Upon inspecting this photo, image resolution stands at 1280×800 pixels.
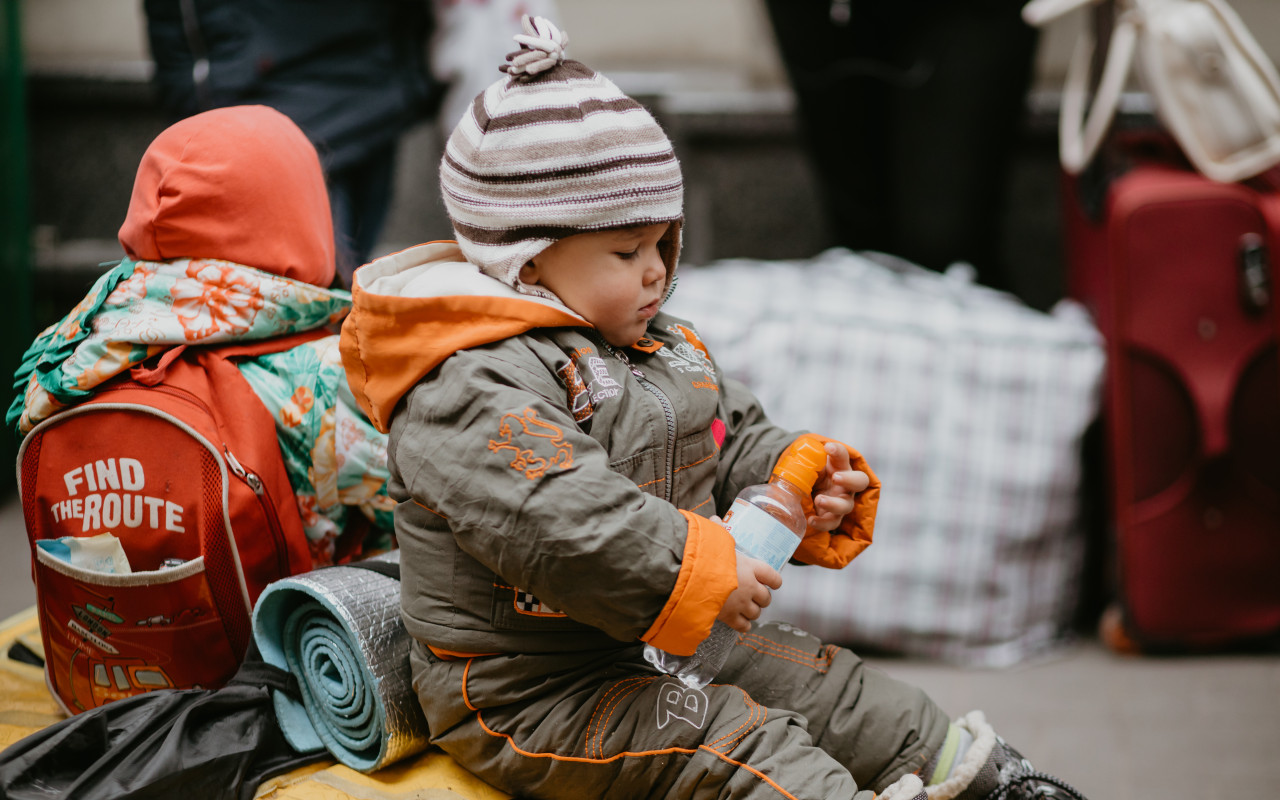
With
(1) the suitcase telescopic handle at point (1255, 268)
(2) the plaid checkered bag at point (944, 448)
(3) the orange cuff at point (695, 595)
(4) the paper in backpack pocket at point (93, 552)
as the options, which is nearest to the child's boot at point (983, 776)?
(3) the orange cuff at point (695, 595)

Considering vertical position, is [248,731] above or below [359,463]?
below

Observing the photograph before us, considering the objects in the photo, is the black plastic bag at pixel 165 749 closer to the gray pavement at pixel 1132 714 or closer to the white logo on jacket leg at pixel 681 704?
the white logo on jacket leg at pixel 681 704

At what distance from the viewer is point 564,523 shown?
2.93 feet

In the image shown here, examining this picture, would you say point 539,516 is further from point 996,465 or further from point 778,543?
point 996,465

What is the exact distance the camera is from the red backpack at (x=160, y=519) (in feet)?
3.54

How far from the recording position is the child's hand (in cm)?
110

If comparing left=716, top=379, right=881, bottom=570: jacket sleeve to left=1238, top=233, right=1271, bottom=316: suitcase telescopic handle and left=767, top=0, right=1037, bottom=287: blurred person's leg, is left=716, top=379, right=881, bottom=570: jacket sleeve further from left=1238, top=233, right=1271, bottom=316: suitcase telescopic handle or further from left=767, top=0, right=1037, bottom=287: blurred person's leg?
left=767, top=0, right=1037, bottom=287: blurred person's leg

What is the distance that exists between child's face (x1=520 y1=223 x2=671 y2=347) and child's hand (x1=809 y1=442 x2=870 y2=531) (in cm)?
25

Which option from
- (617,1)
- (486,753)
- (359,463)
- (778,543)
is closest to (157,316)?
(359,463)

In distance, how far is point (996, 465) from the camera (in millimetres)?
2066

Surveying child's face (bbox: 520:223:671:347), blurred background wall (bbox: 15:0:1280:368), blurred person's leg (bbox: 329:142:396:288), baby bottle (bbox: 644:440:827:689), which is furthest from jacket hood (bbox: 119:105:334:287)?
blurred background wall (bbox: 15:0:1280:368)

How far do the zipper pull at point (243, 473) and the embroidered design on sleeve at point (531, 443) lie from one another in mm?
329

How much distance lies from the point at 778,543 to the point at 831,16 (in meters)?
1.70

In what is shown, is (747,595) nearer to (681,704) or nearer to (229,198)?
(681,704)
